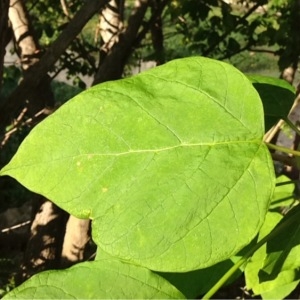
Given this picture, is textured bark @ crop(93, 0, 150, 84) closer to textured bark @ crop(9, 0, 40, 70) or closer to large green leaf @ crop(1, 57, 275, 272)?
textured bark @ crop(9, 0, 40, 70)

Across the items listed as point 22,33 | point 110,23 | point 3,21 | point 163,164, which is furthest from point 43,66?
point 163,164

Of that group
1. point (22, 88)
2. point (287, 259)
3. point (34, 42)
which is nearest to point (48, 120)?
point (287, 259)

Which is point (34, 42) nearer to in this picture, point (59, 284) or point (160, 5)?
point (160, 5)

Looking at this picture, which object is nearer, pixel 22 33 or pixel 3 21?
pixel 3 21

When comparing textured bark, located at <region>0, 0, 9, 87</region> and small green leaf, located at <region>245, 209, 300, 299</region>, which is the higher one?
textured bark, located at <region>0, 0, 9, 87</region>

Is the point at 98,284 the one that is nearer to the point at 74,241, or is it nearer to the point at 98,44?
the point at 74,241

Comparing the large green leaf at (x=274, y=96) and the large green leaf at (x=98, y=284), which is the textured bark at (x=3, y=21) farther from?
the large green leaf at (x=98, y=284)

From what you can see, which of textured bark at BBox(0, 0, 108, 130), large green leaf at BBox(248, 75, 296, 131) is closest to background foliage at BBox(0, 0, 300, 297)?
textured bark at BBox(0, 0, 108, 130)
